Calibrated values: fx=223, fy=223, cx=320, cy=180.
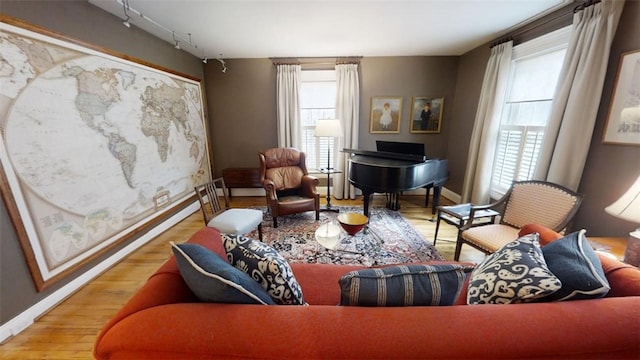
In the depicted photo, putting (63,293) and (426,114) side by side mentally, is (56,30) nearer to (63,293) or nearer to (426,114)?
(63,293)

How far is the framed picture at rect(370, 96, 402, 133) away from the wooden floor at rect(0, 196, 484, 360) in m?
2.02

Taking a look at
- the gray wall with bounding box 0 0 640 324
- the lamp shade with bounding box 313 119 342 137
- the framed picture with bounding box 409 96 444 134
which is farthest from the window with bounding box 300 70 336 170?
the framed picture with bounding box 409 96 444 134

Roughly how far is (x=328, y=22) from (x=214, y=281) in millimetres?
2868

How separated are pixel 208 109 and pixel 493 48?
185 inches

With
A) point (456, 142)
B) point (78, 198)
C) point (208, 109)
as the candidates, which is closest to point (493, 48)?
point (456, 142)

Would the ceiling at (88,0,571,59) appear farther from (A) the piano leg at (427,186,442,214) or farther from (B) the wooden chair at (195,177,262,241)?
(A) the piano leg at (427,186,442,214)

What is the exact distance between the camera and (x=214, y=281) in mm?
805

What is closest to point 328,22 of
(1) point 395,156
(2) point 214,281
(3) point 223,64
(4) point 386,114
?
(1) point 395,156

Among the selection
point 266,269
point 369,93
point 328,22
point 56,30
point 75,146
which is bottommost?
point 266,269

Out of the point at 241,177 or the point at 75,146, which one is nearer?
the point at 75,146

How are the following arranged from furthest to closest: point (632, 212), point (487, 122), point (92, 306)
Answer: point (487, 122) → point (92, 306) → point (632, 212)

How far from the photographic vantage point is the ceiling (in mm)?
2195

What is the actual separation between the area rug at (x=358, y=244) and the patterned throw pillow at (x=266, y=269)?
4.66 feet

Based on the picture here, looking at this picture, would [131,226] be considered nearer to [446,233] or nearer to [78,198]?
[78,198]
